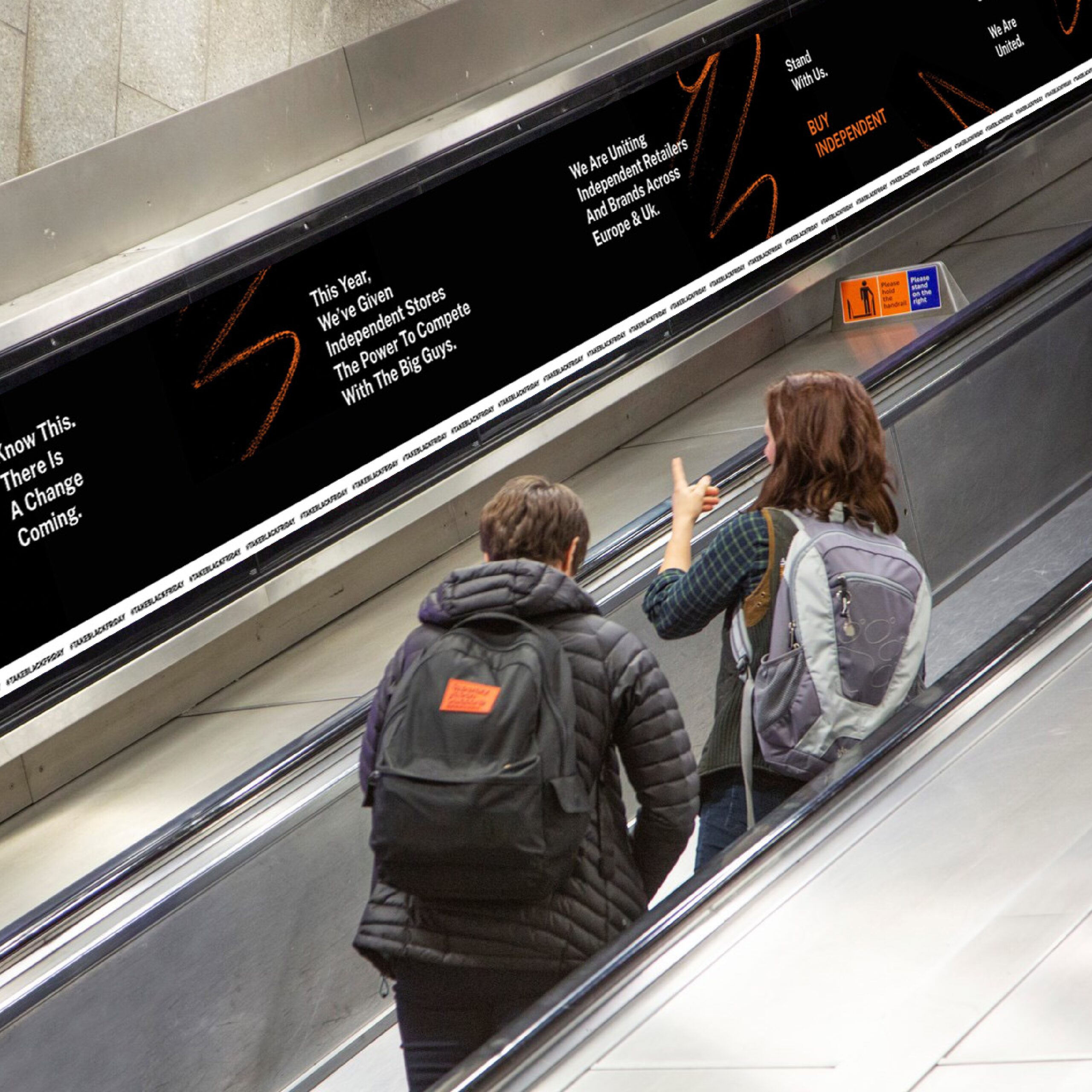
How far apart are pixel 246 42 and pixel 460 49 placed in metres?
1.02

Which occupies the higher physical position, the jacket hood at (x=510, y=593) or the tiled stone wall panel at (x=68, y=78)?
the tiled stone wall panel at (x=68, y=78)

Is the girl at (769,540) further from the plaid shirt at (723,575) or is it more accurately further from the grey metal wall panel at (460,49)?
the grey metal wall panel at (460,49)

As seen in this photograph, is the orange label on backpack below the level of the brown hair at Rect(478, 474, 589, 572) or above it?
below

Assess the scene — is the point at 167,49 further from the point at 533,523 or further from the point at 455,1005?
the point at 455,1005

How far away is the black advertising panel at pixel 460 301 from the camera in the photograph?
14.5 ft

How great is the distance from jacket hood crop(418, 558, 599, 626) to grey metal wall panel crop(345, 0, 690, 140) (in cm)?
332

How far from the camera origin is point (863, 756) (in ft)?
9.71

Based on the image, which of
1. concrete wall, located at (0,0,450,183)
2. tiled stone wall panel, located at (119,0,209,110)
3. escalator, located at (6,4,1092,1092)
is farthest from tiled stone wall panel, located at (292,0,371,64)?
escalator, located at (6,4,1092,1092)

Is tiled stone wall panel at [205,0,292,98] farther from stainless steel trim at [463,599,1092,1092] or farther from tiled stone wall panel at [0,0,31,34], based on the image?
stainless steel trim at [463,599,1092,1092]

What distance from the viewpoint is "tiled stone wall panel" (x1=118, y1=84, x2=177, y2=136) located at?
4840 mm

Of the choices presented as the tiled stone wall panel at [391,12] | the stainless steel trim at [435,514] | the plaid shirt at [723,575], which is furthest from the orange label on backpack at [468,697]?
the tiled stone wall panel at [391,12]

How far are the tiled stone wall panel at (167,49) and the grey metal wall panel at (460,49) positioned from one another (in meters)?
0.64

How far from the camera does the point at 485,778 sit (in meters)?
2.58

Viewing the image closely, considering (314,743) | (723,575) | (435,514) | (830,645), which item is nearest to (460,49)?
(435,514)
